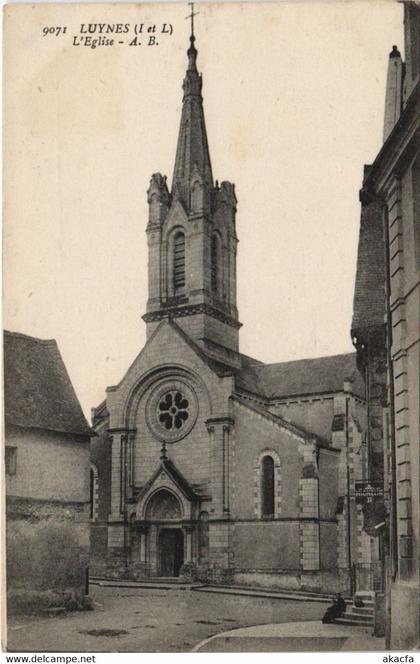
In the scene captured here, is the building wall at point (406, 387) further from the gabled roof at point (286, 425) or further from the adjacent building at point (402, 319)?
the gabled roof at point (286, 425)

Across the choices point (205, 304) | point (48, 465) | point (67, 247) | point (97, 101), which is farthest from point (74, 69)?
point (205, 304)

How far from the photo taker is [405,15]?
14969mm

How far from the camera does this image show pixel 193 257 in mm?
35094

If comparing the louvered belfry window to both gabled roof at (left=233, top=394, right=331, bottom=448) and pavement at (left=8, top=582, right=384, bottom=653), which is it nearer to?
gabled roof at (left=233, top=394, right=331, bottom=448)

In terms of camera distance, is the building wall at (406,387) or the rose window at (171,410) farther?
the rose window at (171,410)

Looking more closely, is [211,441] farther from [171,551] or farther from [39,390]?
[39,390]

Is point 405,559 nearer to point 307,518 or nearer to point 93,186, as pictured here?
point 93,186

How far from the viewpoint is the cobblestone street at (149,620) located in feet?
52.3

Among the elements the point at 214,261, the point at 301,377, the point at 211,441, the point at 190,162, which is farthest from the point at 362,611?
the point at 190,162

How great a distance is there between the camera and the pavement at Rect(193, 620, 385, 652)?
1487cm

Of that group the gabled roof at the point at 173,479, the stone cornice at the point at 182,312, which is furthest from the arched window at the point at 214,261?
the gabled roof at the point at 173,479

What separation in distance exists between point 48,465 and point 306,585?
40.6 feet

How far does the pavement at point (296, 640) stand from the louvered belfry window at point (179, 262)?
19.5 metres

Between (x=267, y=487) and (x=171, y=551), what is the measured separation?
471 cm
